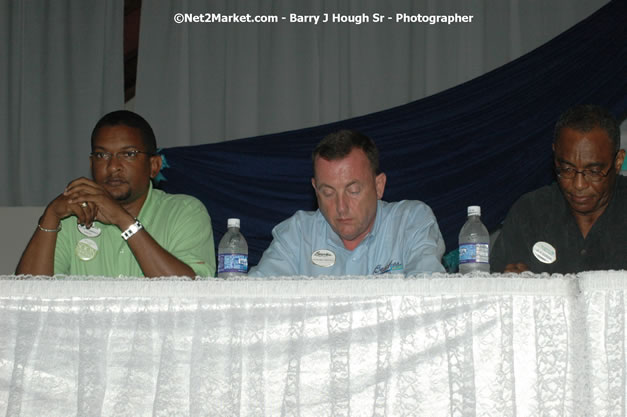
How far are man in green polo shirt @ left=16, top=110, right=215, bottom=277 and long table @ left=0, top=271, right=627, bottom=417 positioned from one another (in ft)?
1.99

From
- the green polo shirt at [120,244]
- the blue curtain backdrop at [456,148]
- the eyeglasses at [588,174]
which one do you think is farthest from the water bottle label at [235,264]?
the blue curtain backdrop at [456,148]

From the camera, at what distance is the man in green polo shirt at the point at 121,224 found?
1.95m

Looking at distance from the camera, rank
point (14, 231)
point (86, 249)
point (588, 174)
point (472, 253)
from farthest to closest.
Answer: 1. point (14, 231)
2. point (86, 249)
3. point (588, 174)
4. point (472, 253)

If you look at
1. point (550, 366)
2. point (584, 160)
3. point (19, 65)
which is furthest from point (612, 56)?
point (19, 65)

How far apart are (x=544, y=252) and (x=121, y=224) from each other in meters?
1.15

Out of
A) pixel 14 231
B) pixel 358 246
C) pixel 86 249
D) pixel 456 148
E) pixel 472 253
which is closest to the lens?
pixel 472 253

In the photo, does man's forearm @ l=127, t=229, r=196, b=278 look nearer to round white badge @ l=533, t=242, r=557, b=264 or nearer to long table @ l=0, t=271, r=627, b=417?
long table @ l=0, t=271, r=627, b=417

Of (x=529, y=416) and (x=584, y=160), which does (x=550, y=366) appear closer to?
(x=529, y=416)

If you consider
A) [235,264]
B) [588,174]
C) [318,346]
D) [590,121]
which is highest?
[590,121]

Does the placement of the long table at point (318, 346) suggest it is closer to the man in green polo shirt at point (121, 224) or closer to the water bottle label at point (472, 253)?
the water bottle label at point (472, 253)

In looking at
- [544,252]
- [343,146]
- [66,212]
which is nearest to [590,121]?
[544,252]

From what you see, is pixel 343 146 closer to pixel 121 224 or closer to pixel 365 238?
pixel 365 238

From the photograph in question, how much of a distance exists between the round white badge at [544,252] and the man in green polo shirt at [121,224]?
2.99ft

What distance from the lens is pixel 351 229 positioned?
6.31ft
